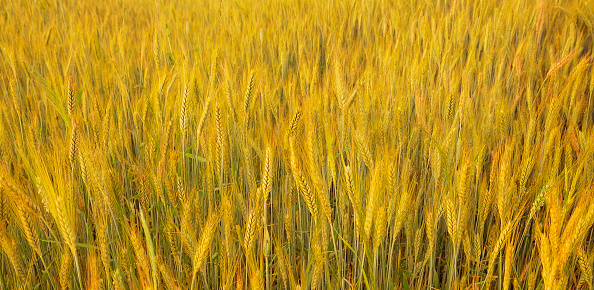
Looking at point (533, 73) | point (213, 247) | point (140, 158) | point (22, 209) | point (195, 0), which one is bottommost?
point (213, 247)

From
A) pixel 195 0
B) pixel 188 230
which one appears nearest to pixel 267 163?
pixel 188 230

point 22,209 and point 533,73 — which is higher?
point 533,73

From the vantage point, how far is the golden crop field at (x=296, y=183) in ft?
2.24

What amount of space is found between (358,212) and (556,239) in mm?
305

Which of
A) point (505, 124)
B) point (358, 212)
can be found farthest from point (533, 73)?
point (358, 212)

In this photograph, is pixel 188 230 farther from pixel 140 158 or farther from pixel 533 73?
pixel 533 73

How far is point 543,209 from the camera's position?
3.62 feet

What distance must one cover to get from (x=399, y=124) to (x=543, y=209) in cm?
49

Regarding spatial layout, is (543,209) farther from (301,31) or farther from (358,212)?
(301,31)

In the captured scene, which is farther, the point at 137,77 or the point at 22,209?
the point at 137,77

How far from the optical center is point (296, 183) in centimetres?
73

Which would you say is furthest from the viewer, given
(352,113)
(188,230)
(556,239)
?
(352,113)

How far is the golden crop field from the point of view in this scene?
2.24 ft

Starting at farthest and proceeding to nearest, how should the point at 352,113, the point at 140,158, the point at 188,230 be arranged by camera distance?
the point at 140,158 → the point at 352,113 → the point at 188,230
